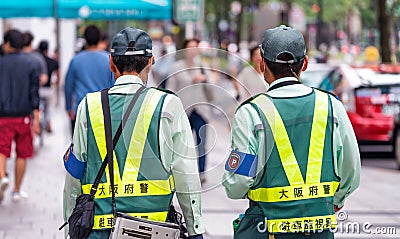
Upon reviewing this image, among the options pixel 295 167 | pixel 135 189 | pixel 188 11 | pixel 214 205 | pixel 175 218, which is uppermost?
pixel 188 11

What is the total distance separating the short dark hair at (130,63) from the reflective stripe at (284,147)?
0.67 meters

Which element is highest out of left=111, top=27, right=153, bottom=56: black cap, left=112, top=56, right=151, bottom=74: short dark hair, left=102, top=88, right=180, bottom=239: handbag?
left=111, top=27, right=153, bottom=56: black cap

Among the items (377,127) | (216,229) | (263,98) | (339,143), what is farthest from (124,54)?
(377,127)

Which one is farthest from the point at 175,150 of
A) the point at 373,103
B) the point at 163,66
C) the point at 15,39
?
the point at 373,103

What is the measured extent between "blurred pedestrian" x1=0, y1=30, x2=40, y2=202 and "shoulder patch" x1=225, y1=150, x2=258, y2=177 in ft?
20.6

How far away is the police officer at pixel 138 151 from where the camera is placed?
4.25 meters

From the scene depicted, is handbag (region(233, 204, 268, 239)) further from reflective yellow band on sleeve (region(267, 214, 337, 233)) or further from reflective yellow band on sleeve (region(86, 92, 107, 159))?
reflective yellow band on sleeve (region(86, 92, 107, 159))

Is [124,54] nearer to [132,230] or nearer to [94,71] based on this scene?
[132,230]

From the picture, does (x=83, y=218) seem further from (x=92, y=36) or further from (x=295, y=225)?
(x=92, y=36)

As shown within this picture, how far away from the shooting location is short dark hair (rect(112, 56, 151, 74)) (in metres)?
4.45

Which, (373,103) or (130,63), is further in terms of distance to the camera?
(373,103)

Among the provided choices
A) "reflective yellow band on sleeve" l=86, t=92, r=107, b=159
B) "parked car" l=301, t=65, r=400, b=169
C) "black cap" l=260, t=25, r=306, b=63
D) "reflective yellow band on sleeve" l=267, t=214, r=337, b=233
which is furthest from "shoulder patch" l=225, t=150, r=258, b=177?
"parked car" l=301, t=65, r=400, b=169

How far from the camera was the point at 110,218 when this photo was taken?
4.25 m

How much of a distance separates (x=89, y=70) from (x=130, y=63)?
579cm
